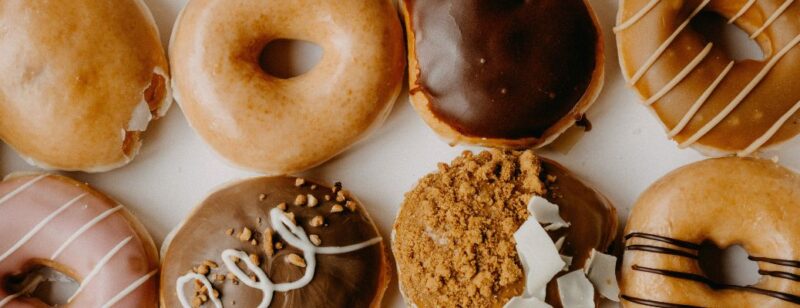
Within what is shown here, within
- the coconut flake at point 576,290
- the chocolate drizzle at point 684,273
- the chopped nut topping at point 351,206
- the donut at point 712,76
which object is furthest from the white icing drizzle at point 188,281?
the donut at point 712,76

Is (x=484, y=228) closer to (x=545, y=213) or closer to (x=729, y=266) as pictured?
(x=545, y=213)

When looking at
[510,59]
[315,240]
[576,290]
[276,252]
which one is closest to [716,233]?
[576,290]

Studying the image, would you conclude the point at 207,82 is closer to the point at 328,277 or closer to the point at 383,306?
the point at 328,277

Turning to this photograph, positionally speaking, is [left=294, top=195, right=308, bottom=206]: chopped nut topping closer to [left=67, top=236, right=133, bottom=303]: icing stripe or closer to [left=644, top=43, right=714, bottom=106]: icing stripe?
[left=67, top=236, right=133, bottom=303]: icing stripe

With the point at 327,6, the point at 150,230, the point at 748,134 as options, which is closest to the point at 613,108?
the point at 748,134

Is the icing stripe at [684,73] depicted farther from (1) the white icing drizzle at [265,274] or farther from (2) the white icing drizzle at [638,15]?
(1) the white icing drizzle at [265,274]

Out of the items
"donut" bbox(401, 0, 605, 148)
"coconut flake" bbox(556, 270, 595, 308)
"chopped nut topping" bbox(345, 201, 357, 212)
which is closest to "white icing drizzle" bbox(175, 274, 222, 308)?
"chopped nut topping" bbox(345, 201, 357, 212)
